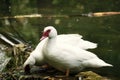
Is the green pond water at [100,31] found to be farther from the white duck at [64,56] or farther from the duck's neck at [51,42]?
the duck's neck at [51,42]

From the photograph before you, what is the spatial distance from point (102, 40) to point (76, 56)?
3.51 metres

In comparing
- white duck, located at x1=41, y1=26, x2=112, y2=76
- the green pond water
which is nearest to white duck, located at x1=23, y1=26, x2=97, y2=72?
white duck, located at x1=41, y1=26, x2=112, y2=76

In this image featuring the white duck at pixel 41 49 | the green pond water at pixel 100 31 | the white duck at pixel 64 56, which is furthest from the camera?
the green pond water at pixel 100 31

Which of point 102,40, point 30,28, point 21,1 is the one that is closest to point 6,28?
point 30,28

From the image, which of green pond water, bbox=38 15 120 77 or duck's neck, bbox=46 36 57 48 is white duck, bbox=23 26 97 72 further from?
green pond water, bbox=38 15 120 77

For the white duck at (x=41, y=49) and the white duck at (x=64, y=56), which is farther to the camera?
the white duck at (x=41, y=49)

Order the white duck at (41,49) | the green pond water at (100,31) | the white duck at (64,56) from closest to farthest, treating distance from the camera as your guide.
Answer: the white duck at (64,56), the white duck at (41,49), the green pond water at (100,31)

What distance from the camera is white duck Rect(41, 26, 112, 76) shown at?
22.6 ft

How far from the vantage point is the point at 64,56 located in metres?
6.89

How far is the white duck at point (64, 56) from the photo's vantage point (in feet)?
22.6

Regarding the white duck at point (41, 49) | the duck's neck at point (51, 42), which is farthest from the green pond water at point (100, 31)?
the duck's neck at point (51, 42)

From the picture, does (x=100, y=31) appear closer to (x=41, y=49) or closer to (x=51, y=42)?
(x=41, y=49)

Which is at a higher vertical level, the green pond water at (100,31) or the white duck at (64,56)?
the green pond water at (100,31)

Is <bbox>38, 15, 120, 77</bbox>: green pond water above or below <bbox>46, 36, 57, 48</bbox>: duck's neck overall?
above
